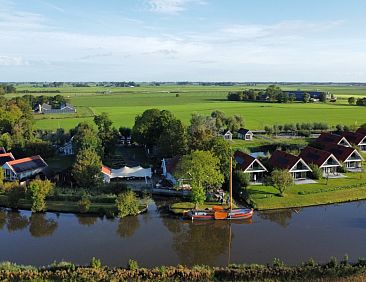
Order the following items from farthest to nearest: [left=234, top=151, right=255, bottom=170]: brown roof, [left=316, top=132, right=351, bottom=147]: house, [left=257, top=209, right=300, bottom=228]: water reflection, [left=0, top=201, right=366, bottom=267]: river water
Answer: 1. [left=316, top=132, right=351, bottom=147]: house
2. [left=234, top=151, right=255, bottom=170]: brown roof
3. [left=257, top=209, right=300, bottom=228]: water reflection
4. [left=0, top=201, right=366, bottom=267]: river water

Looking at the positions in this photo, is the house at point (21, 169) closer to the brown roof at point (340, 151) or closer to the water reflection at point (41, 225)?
the water reflection at point (41, 225)

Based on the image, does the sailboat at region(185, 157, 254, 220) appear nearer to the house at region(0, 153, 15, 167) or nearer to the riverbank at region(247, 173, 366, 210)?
the riverbank at region(247, 173, 366, 210)

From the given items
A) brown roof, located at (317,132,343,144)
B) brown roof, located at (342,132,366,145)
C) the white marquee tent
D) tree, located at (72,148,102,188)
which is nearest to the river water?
tree, located at (72,148,102,188)

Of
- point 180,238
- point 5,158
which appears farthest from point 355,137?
point 5,158

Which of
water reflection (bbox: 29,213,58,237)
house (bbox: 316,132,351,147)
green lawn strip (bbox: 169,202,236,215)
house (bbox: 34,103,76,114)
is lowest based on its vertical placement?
water reflection (bbox: 29,213,58,237)

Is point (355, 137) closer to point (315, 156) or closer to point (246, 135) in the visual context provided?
point (315, 156)

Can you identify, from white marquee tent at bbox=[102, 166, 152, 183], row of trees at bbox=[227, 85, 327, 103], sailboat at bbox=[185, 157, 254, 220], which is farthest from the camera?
row of trees at bbox=[227, 85, 327, 103]

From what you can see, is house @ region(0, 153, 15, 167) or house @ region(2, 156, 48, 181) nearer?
house @ region(2, 156, 48, 181)
